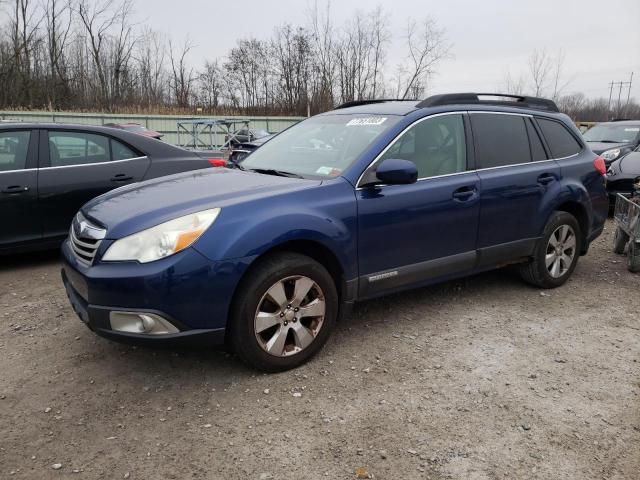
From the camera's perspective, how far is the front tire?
2992 millimetres

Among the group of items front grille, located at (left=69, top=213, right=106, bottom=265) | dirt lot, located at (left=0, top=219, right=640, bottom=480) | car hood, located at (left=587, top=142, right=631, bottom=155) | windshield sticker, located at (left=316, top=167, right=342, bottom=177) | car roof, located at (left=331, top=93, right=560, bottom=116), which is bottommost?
dirt lot, located at (left=0, top=219, right=640, bottom=480)

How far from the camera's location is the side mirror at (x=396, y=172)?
3.41 metres

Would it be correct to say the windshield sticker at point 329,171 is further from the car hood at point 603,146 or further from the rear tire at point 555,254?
the car hood at point 603,146

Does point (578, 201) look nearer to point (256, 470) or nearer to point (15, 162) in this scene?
point (256, 470)

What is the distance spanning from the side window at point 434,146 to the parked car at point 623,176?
512 cm

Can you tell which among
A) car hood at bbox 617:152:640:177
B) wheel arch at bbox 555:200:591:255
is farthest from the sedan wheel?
car hood at bbox 617:152:640:177

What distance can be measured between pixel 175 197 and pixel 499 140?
106 inches

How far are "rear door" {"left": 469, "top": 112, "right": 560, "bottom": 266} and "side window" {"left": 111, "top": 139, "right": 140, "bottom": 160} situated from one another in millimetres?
3681

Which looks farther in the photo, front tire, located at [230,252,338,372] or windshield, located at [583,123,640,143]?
windshield, located at [583,123,640,143]

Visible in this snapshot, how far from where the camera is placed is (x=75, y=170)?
17.7 feet

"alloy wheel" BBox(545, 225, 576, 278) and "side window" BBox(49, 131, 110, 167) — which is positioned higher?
"side window" BBox(49, 131, 110, 167)

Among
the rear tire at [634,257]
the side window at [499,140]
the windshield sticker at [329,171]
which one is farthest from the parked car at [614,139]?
the windshield sticker at [329,171]

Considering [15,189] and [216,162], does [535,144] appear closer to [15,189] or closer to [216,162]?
[216,162]

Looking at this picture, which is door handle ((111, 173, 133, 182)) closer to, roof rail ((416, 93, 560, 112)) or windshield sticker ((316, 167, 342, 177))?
windshield sticker ((316, 167, 342, 177))
